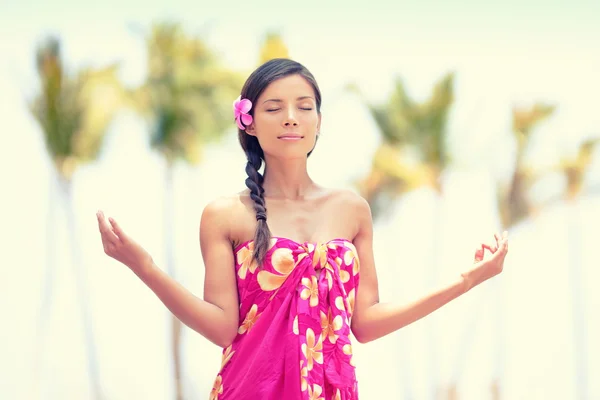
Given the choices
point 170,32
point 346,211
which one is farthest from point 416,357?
point 346,211

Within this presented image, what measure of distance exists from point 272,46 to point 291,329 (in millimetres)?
6050

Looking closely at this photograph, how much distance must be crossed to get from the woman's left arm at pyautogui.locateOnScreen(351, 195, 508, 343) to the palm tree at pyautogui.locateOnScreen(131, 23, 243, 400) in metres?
6.21

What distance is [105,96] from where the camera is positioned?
845cm

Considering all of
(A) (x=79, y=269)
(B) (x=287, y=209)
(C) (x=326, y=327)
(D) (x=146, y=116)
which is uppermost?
(D) (x=146, y=116)

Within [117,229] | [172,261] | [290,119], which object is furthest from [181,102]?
[117,229]

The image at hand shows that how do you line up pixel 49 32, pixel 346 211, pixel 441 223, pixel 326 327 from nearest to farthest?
pixel 326 327, pixel 346 211, pixel 49 32, pixel 441 223

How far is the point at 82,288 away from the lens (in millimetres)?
8477

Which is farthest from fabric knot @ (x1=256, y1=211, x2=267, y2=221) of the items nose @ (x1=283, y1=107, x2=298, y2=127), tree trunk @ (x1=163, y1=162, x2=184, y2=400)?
tree trunk @ (x1=163, y1=162, x2=184, y2=400)

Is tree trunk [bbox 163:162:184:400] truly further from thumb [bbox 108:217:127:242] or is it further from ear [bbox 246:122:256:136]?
thumb [bbox 108:217:127:242]

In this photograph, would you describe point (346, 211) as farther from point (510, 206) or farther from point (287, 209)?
point (510, 206)

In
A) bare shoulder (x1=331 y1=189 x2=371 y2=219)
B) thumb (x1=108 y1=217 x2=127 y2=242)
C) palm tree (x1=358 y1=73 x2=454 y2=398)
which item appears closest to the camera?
thumb (x1=108 y1=217 x2=127 y2=242)

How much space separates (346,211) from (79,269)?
6.58 meters

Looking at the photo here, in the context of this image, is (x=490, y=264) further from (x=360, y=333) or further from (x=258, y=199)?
(x=258, y=199)

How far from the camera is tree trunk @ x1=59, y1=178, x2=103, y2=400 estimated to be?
8.41 meters
